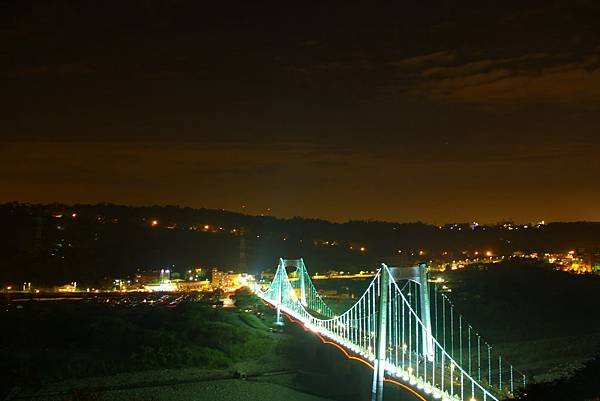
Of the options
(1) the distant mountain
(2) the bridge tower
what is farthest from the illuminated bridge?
(1) the distant mountain

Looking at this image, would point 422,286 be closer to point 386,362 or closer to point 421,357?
point 421,357

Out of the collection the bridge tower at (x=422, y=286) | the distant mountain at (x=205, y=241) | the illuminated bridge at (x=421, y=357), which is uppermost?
the distant mountain at (x=205, y=241)

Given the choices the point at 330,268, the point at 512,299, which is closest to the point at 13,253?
the point at 330,268

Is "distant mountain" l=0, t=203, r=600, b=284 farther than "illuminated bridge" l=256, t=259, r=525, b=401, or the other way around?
"distant mountain" l=0, t=203, r=600, b=284

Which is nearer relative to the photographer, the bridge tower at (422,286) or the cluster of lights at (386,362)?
the cluster of lights at (386,362)

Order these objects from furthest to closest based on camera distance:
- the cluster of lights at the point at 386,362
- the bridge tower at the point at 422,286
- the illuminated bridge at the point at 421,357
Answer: the bridge tower at the point at 422,286
the illuminated bridge at the point at 421,357
the cluster of lights at the point at 386,362

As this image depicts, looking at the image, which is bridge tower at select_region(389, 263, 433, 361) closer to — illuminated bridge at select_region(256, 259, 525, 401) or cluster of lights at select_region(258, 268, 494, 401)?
illuminated bridge at select_region(256, 259, 525, 401)

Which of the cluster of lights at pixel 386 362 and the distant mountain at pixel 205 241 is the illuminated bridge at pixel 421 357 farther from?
the distant mountain at pixel 205 241

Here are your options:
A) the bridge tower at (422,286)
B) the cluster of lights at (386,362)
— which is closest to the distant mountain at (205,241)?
the cluster of lights at (386,362)

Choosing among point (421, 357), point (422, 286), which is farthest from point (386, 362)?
point (422, 286)

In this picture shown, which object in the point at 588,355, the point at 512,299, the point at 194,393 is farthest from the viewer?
the point at 512,299

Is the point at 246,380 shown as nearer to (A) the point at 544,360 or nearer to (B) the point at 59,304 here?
(A) the point at 544,360
